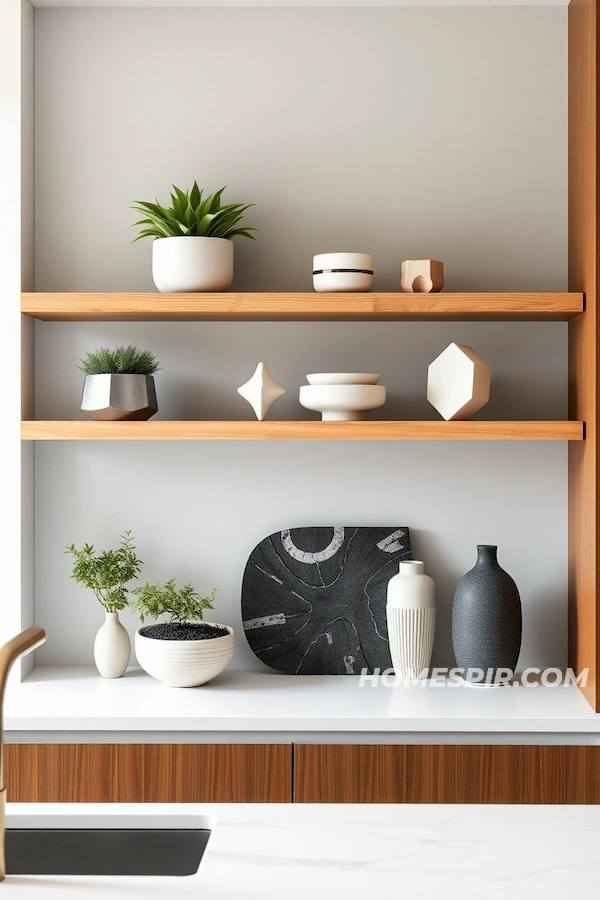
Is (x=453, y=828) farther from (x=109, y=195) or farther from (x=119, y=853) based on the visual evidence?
(x=109, y=195)

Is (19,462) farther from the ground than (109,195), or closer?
closer

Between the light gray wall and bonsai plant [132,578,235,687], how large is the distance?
0.17 metres

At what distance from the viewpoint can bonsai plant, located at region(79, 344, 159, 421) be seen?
228 cm

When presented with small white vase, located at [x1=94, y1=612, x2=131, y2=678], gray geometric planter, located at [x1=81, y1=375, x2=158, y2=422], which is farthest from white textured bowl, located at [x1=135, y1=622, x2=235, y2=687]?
gray geometric planter, located at [x1=81, y1=375, x2=158, y2=422]

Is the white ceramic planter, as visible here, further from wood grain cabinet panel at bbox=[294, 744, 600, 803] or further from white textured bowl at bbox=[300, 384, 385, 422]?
wood grain cabinet panel at bbox=[294, 744, 600, 803]

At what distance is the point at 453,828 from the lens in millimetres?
1227

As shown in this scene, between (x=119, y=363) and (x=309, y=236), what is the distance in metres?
0.65

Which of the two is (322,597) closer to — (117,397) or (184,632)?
(184,632)

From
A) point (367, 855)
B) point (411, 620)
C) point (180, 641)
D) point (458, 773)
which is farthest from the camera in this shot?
point (411, 620)

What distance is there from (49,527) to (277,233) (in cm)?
106

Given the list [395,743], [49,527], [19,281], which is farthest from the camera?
[49,527]

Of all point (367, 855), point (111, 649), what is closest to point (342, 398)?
point (111, 649)

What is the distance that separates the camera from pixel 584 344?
2244 millimetres

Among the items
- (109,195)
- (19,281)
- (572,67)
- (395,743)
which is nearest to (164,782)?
(395,743)
